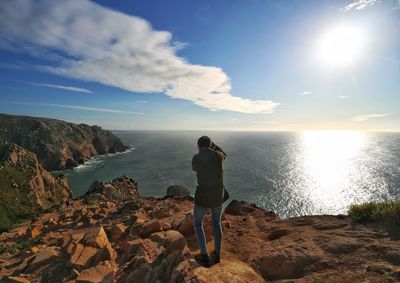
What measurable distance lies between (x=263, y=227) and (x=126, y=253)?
228 inches

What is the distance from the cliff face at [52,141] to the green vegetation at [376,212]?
98.2m

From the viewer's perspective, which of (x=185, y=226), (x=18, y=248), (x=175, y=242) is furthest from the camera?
(x=18, y=248)

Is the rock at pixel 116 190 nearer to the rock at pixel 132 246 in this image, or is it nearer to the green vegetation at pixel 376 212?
the rock at pixel 132 246

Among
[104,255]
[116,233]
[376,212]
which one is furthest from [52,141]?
[376,212]

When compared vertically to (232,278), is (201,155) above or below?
above

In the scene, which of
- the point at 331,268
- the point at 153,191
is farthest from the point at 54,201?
the point at 331,268

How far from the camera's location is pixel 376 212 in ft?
27.5

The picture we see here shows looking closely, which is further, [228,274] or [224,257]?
[224,257]

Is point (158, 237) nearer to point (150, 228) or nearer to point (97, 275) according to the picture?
point (150, 228)

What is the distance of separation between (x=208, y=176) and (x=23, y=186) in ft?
117

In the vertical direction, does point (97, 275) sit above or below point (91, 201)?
above

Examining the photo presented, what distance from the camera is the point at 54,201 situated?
37.2 meters

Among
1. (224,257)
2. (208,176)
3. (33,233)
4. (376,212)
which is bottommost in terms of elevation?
(33,233)

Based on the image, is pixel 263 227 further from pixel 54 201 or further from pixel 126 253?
pixel 54 201
